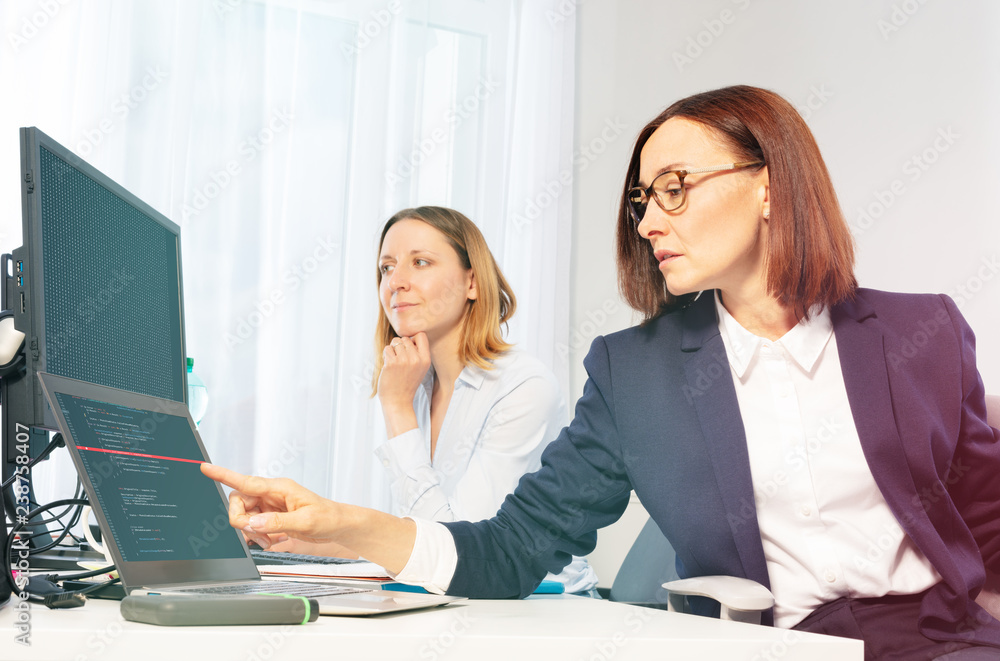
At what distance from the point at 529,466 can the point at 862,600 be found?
924 millimetres

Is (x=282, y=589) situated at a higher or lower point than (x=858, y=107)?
lower

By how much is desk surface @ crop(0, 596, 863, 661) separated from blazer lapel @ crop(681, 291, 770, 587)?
0.27m

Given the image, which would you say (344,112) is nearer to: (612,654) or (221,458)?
(221,458)

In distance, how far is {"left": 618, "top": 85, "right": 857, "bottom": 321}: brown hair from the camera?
116cm
